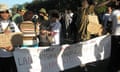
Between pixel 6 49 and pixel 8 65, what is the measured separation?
41cm

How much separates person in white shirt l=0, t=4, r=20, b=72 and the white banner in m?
0.19

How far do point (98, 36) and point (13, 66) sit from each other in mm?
2933

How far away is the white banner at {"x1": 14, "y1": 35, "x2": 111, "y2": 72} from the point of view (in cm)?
895

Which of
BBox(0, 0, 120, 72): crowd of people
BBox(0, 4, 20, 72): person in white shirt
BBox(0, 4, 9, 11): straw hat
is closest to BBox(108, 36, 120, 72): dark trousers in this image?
BBox(0, 0, 120, 72): crowd of people

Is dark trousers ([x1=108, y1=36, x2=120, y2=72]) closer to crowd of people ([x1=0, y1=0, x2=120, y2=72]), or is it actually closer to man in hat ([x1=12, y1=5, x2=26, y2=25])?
crowd of people ([x1=0, y1=0, x2=120, y2=72])

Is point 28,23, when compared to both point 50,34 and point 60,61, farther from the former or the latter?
point 60,61

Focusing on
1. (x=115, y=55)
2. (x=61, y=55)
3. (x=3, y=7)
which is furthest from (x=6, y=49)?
(x=115, y=55)

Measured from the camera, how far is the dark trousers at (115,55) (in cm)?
1040

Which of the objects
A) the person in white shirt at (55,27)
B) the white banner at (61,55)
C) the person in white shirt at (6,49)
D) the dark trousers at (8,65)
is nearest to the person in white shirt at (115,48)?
the white banner at (61,55)

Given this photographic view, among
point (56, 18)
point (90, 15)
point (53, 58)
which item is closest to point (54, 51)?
point (53, 58)

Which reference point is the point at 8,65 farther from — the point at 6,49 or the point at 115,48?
the point at 115,48

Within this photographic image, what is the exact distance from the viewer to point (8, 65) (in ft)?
29.9

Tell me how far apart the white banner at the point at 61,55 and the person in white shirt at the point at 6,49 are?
0.19m

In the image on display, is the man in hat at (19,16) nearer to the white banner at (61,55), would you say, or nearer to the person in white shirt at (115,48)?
the white banner at (61,55)
